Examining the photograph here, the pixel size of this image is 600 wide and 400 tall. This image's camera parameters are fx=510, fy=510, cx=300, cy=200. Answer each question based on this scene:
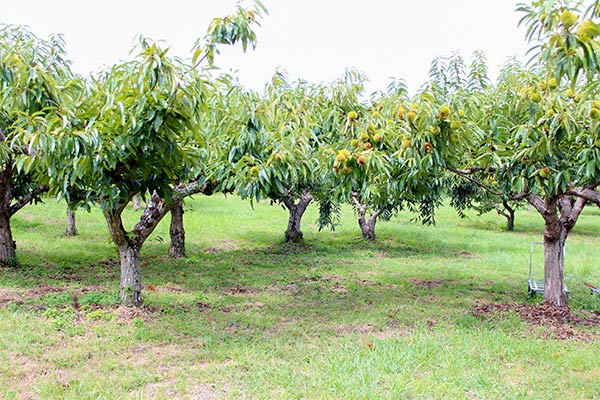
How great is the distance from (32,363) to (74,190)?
1.71m

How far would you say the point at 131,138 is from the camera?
4.02 meters

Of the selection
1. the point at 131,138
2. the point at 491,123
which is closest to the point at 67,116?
the point at 131,138

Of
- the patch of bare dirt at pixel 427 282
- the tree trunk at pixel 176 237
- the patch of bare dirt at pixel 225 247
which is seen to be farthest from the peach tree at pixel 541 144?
the patch of bare dirt at pixel 225 247

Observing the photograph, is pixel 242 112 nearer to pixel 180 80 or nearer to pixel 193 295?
pixel 180 80

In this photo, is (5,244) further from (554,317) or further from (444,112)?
(554,317)

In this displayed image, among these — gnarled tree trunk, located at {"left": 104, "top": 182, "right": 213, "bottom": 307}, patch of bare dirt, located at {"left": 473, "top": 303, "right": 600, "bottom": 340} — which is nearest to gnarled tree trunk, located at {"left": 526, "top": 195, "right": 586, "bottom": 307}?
patch of bare dirt, located at {"left": 473, "top": 303, "right": 600, "bottom": 340}

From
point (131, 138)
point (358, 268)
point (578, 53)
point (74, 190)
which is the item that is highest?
point (578, 53)

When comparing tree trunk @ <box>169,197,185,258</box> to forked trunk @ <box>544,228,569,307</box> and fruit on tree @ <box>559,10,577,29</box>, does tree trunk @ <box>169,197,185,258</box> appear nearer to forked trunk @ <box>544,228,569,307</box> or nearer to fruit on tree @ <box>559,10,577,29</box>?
forked trunk @ <box>544,228,569,307</box>

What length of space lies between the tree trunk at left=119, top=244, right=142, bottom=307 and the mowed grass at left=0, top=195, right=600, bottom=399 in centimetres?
14

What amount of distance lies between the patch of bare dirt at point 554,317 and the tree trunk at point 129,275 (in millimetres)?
3823

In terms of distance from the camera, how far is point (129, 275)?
5438mm

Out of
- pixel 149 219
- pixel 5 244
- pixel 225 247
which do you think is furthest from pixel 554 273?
pixel 5 244

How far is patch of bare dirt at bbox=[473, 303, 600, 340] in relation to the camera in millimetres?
5211

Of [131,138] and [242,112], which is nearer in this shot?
[131,138]
